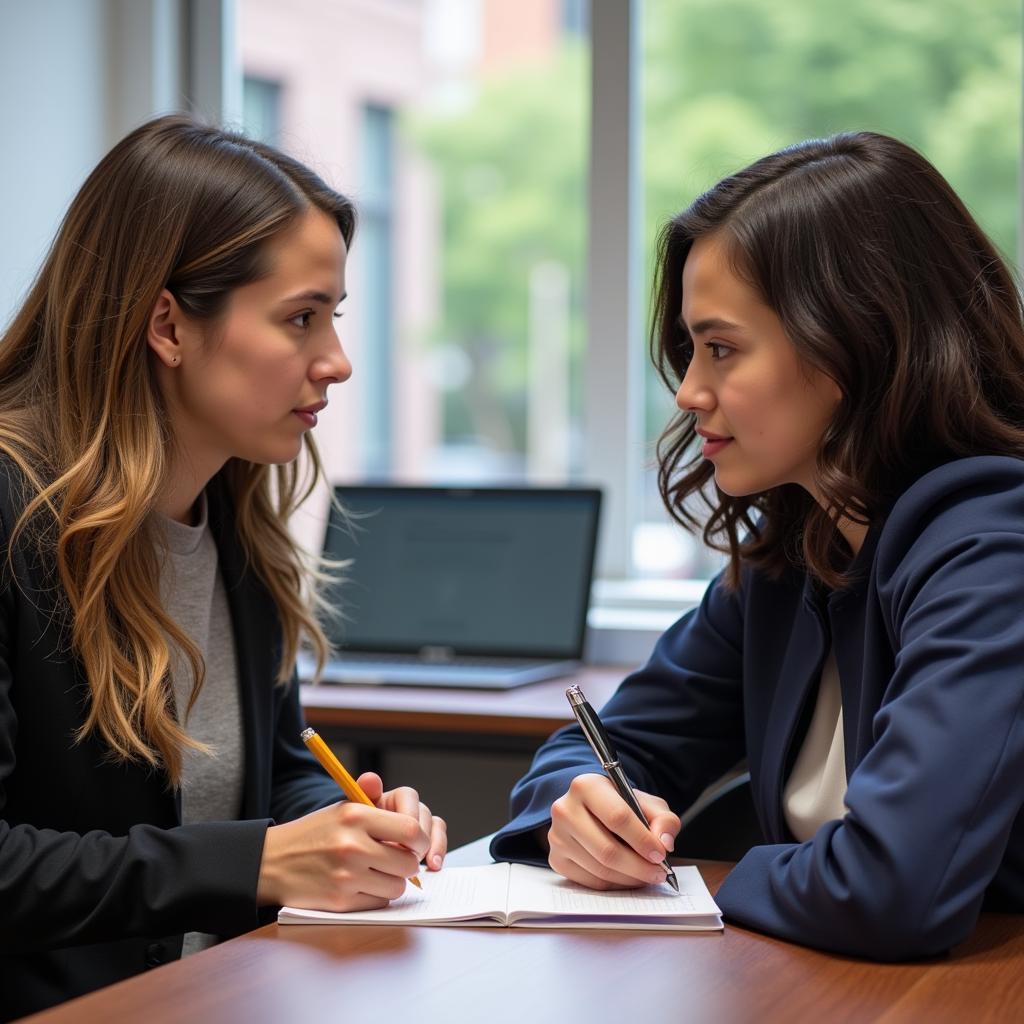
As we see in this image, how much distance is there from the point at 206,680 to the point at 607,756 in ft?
1.78

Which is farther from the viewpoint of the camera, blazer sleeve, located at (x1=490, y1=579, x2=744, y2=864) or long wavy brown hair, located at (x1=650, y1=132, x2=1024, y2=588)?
blazer sleeve, located at (x1=490, y1=579, x2=744, y2=864)

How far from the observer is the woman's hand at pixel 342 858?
111 centimetres

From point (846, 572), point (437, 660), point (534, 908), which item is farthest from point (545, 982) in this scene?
point (437, 660)

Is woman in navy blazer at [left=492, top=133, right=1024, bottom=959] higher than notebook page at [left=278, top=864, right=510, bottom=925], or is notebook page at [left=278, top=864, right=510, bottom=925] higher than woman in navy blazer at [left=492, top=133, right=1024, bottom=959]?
woman in navy blazer at [left=492, top=133, right=1024, bottom=959]

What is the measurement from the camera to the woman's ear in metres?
1.42

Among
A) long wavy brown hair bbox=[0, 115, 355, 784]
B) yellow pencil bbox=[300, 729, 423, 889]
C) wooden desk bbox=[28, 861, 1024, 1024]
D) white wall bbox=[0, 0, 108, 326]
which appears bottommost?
wooden desk bbox=[28, 861, 1024, 1024]

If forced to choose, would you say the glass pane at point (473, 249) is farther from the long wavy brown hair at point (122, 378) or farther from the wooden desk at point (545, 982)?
the wooden desk at point (545, 982)

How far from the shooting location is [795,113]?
10305mm

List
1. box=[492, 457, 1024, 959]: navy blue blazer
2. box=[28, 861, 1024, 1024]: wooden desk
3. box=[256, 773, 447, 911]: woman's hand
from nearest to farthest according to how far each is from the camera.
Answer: box=[28, 861, 1024, 1024]: wooden desk < box=[492, 457, 1024, 959]: navy blue blazer < box=[256, 773, 447, 911]: woman's hand

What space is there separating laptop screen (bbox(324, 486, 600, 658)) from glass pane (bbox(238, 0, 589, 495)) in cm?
1727

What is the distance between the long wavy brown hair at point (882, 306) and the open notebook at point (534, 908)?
0.35m

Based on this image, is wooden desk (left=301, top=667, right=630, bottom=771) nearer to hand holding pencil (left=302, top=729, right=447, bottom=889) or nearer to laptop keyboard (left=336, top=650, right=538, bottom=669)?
laptop keyboard (left=336, top=650, right=538, bottom=669)

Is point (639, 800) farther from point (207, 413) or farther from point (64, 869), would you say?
point (207, 413)

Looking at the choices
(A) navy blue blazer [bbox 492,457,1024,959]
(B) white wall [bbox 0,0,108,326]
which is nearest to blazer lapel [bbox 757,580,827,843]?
(A) navy blue blazer [bbox 492,457,1024,959]
